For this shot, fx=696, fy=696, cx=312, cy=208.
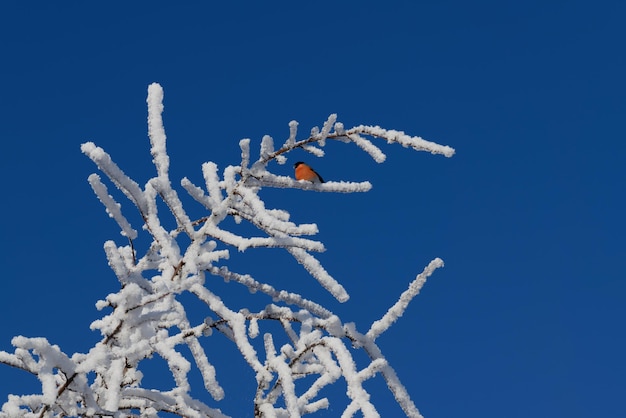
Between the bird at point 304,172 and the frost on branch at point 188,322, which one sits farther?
the bird at point 304,172

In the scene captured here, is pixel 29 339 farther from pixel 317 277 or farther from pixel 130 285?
pixel 317 277

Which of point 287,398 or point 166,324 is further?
point 166,324

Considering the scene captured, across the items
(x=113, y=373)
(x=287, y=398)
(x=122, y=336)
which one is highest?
(x=122, y=336)

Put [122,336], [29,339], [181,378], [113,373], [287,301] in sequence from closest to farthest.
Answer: [29,339] → [113,373] → [122,336] → [181,378] → [287,301]

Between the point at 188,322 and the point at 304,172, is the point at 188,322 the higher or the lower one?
the lower one

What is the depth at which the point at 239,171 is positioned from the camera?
3.35 metres


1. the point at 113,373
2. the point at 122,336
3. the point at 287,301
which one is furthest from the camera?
the point at 287,301

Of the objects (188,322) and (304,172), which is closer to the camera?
(188,322)

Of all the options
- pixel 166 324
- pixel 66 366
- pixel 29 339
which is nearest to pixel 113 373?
pixel 66 366

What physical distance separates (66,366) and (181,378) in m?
0.65

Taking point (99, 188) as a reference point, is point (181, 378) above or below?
below

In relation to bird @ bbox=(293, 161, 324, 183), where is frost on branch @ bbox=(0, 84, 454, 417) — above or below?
below

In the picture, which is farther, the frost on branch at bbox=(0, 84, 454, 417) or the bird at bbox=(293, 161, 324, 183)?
the bird at bbox=(293, 161, 324, 183)

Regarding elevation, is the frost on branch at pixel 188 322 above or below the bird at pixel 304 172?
below
